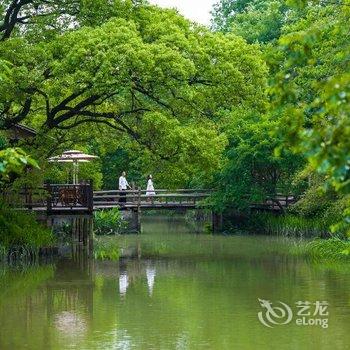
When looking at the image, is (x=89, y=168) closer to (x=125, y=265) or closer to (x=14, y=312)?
(x=125, y=265)

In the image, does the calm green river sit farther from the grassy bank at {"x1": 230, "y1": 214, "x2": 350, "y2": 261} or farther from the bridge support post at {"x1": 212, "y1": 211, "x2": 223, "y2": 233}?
the bridge support post at {"x1": 212, "y1": 211, "x2": 223, "y2": 233}

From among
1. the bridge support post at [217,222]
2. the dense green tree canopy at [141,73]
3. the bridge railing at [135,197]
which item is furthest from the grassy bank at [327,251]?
the bridge railing at [135,197]

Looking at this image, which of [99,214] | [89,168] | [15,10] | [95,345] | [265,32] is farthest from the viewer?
[265,32]

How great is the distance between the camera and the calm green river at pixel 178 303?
1127cm

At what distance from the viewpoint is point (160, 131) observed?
65.1 feet

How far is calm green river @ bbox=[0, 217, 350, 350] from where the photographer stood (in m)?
11.3

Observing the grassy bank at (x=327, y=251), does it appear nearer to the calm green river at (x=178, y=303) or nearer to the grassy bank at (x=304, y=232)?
the grassy bank at (x=304, y=232)

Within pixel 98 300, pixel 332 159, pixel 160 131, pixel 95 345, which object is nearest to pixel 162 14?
pixel 160 131

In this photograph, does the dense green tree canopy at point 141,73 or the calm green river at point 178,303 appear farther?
the dense green tree canopy at point 141,73

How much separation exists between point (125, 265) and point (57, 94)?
4.71 meters

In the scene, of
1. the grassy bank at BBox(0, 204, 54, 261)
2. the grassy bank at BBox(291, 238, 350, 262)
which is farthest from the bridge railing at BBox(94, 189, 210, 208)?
the grassy bank at BBox(0, 204, 54, 261)

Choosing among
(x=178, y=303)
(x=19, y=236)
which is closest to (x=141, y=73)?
(x=19, y=236)

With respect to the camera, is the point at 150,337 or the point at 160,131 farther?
the point at 160,131

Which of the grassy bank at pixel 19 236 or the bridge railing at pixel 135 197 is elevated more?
the bridge railing at pixel 135 197
